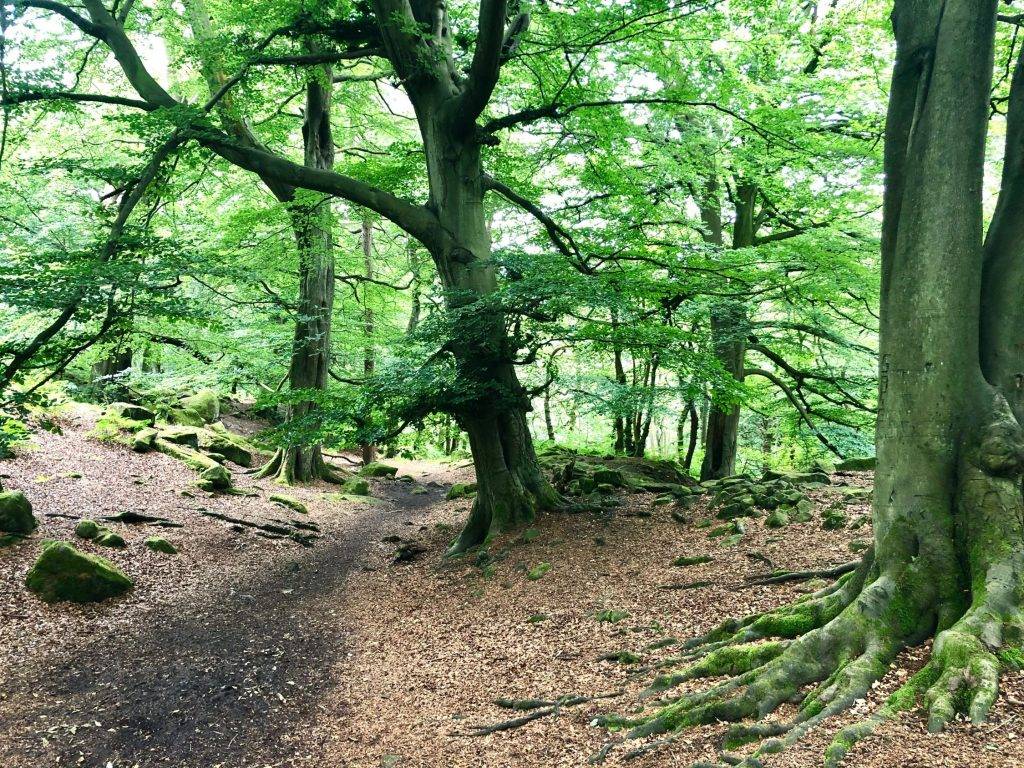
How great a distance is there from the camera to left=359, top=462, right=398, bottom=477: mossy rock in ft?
56.5

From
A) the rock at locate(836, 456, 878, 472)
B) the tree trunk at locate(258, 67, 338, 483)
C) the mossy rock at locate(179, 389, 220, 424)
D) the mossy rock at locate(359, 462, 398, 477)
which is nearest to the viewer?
the rock at locate(836, 456, 878, 472)

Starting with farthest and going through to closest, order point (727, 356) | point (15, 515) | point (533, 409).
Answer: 1. point (727, 356)
2. point (533, 409)
3. point (15, 515)

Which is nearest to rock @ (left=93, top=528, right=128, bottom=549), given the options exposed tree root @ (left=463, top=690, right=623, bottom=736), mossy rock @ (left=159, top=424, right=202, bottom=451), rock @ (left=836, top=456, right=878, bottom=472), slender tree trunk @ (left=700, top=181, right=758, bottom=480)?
exposed tree root @ (left=463, top=690, right=623, bottom=736)

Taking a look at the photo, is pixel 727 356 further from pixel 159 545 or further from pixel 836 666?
pixel 159 545

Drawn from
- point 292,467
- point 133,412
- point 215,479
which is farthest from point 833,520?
point 133,412

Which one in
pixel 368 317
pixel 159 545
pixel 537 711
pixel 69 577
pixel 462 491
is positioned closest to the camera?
pixel 537 711

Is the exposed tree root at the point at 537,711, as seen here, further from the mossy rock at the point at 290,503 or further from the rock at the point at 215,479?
the rock at the point at 215,479

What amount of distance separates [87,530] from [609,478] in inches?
290

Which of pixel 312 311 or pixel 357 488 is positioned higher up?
pixel 312 311

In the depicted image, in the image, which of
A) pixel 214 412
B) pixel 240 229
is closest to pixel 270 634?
pixel 240 229

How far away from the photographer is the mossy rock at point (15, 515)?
6.52m

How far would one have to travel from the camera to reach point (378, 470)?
1741cm

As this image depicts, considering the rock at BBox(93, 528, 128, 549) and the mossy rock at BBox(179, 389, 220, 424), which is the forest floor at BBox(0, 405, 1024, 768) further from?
the mossy rock at BBox(179, 389, 220, 424)

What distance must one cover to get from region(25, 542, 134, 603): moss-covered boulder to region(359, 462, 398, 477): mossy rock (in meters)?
10.8
